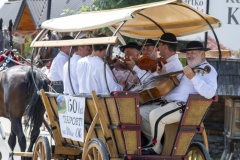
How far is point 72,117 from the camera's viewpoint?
31.8 feet

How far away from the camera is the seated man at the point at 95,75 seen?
927 cm

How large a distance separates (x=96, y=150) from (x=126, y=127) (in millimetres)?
585

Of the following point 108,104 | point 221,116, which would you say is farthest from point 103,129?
point 221,116

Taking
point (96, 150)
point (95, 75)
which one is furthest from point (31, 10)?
point (96, 150)

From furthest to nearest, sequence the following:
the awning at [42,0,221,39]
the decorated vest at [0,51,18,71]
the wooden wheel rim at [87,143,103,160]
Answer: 1. the decorated vest at [0,51,18,71]
2. the awning at [42,0,221,39]
3. the wooden wheel rim at [87,143,103,160]

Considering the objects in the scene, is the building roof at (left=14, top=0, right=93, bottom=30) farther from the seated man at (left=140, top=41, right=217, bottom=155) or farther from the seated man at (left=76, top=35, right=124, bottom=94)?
the seated man at (left=140, top=41, right=217, bottom=155)

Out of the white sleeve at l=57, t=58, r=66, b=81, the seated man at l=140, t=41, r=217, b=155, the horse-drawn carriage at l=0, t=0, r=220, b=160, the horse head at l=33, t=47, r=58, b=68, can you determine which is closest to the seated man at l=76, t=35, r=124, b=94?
the horse-drawn carriage at l=0, t=0, r=220, b=160

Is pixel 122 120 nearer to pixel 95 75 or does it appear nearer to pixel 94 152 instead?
pixel 94 152

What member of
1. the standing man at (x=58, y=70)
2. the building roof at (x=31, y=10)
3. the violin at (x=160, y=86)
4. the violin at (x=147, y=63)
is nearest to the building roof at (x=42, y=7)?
the building roof at (x=31, y=10)

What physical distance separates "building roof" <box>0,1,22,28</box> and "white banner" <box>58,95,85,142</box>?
69.0 ft

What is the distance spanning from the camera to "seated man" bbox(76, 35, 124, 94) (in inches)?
365

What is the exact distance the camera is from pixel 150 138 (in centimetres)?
927

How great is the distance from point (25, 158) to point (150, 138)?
11.1 ft

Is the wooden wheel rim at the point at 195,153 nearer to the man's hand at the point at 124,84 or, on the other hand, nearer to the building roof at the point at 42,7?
the man's hand at the point at 124,84
